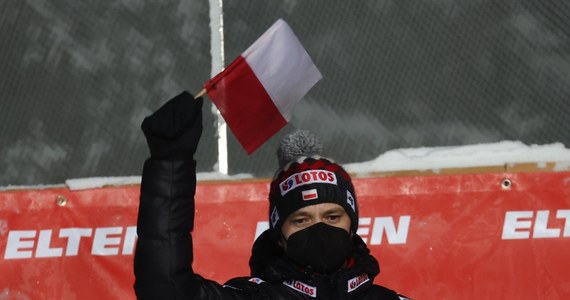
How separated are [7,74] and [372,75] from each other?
1980mm

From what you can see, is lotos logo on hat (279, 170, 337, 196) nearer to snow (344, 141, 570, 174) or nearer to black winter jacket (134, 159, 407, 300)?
black winter jacket (134, 159, 407, 300)

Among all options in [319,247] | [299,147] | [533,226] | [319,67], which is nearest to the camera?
[319,247]

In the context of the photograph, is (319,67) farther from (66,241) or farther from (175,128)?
(175,128)

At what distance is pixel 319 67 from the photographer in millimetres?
5363

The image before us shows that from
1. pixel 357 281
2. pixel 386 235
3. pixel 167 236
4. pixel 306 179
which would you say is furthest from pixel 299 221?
pixel 386 235

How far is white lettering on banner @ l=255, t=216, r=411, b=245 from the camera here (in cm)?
494

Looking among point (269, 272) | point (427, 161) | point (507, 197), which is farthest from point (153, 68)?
point (269, 272)

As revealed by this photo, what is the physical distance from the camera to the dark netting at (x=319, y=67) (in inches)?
208

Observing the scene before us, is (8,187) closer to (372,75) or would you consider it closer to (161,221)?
(372,75)

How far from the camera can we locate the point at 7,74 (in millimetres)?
5520

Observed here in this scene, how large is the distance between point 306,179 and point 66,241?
229 centimetres

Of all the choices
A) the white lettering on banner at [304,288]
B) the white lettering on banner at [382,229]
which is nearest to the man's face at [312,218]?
the white lettering on banner at [304,288]

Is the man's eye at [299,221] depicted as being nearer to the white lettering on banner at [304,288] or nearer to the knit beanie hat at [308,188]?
the knit beanie hat at [308,188]

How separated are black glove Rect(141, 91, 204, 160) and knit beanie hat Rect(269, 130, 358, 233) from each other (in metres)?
0.54
